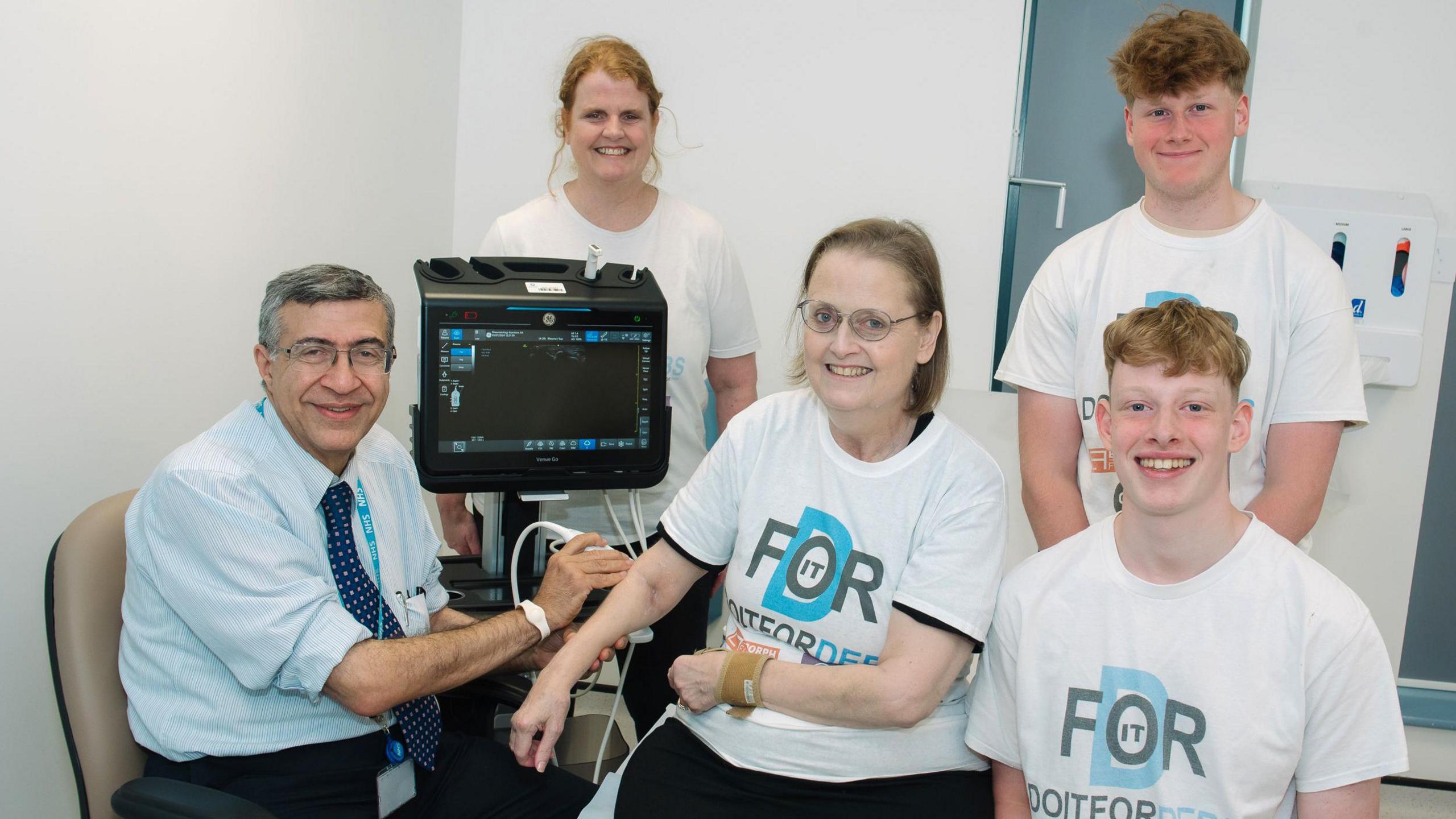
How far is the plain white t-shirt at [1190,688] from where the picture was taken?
1.31 m

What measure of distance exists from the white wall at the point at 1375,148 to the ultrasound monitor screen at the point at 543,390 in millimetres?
2265

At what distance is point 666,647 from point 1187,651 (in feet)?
3.49

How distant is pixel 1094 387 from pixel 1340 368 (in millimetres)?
389

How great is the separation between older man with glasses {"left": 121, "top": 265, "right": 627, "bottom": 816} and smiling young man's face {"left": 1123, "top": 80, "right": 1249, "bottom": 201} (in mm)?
1220

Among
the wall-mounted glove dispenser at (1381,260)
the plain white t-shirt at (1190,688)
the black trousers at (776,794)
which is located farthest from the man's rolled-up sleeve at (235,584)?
the wall-mounted glove dispenser at (1381,260)

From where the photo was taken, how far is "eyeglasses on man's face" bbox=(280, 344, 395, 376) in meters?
1.61

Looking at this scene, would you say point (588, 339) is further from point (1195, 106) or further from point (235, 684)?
point (1195, 106)

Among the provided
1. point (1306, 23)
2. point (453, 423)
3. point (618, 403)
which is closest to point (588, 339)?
point (618, 403)

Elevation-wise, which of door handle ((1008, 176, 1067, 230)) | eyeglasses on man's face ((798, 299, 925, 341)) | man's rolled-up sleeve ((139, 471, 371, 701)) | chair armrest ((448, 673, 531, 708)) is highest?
door handle ((1008, 176, 1067, 230))

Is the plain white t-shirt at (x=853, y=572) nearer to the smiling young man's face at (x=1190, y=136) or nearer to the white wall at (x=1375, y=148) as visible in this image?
the smiling young man's face at (x=1190, y=136)

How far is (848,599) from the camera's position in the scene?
156 centimetres

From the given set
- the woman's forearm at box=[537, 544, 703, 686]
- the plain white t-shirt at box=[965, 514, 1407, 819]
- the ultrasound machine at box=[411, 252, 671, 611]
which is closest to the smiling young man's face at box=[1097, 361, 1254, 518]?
the plain white t-shirt at box=[965, 514, 1407, 819]

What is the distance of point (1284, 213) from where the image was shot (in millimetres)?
3127

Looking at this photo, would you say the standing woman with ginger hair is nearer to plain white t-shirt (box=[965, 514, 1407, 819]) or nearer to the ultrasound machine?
the ultrasound machine
